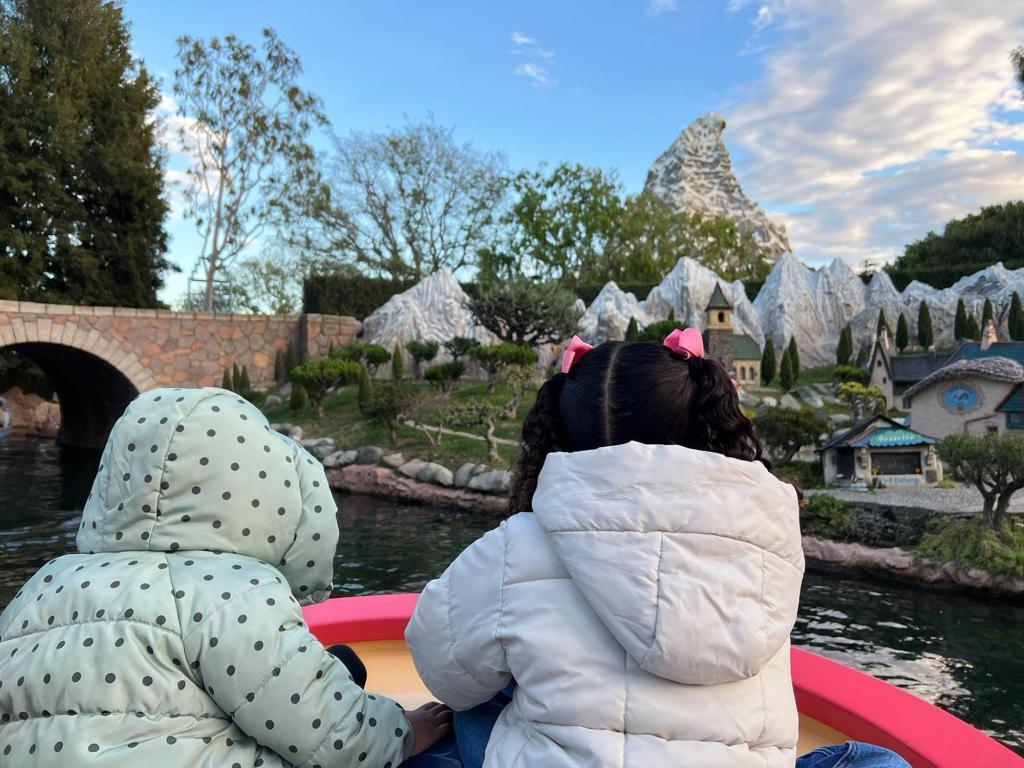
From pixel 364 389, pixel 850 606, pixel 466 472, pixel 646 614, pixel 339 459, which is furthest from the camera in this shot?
pixel 364 389

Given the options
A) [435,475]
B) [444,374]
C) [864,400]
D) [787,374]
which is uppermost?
[787,374]

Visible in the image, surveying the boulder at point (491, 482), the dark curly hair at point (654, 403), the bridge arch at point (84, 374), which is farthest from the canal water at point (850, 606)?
the bridge arch at point (84, 374)

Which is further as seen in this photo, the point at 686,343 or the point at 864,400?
the point at 864,400

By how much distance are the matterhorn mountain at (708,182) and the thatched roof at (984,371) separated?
99.6ft

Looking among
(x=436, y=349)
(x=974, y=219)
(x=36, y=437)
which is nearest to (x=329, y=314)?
(x=436, y=349)

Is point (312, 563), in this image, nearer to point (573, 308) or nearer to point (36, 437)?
point (573, 308)

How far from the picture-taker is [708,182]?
39.8m

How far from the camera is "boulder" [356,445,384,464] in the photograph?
12242 millimetres

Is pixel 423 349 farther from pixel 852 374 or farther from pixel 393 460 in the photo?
pixel 852 374

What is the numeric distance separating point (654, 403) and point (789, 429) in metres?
9.09

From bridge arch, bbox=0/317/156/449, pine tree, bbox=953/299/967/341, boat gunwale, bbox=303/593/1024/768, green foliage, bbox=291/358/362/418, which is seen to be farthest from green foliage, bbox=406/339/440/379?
boat gunwale, bbox=303/593/1024/768

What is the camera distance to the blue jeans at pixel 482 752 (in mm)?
1311

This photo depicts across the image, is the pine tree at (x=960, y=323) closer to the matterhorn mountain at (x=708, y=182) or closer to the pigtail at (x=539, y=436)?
the pigtail at (x=539, y=436)

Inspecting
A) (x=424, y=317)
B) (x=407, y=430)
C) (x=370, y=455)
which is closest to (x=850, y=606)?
(x=370, y=455)
